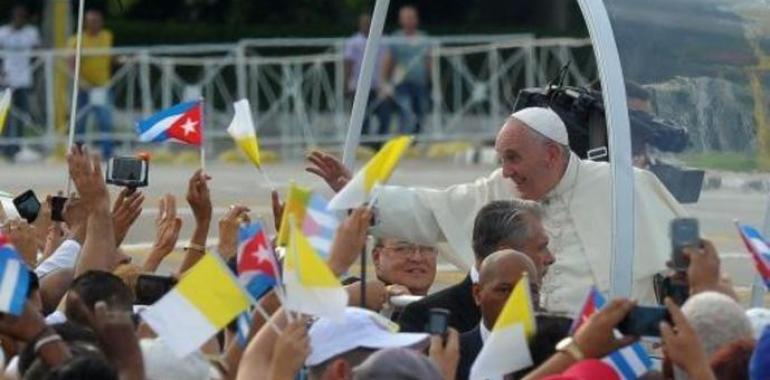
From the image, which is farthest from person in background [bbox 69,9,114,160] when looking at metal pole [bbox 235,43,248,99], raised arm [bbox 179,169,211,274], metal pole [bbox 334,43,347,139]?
raised arm [bbox 179,169,211,274]

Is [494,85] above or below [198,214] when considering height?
below

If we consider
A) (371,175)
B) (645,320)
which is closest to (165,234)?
(371,175)

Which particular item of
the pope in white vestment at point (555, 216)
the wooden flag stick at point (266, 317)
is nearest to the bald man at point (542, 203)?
the pope in white vestment at point (555, 216)

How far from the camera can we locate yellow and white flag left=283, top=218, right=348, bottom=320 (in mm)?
6871

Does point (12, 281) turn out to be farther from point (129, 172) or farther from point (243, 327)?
point (129, 172)

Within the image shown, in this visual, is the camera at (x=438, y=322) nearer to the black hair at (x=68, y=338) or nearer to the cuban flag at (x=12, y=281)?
the black hair at (x=68, y=338)

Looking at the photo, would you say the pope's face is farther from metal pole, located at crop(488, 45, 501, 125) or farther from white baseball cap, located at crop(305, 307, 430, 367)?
metal pole, located at crop(488, 45, 501, 125)

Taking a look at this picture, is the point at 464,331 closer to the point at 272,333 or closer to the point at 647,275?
the point at 647,275

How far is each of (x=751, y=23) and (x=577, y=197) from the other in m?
1.13

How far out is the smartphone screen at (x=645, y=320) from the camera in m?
6.69

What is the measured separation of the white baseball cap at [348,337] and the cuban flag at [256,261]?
40 centimetres

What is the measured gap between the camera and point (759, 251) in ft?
25.5

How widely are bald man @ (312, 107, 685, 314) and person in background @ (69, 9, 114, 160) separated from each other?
652 inches

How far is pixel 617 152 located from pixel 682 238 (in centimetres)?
114
